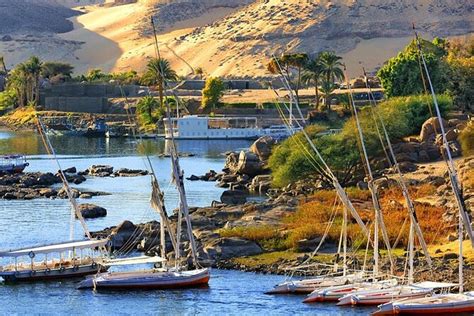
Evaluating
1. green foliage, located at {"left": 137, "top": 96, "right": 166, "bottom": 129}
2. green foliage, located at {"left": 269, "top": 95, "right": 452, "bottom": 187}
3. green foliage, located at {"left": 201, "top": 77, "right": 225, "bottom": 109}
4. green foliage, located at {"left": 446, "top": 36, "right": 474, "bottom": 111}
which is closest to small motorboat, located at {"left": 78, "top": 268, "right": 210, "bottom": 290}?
green foliage, located at {"left": 269, "top": 95, "right": 452, "bottom": 187}

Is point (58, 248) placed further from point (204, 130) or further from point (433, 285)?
point (204, 130)

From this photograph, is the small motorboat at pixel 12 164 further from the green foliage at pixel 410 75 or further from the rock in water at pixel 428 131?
the green foliage at pixel 410 75

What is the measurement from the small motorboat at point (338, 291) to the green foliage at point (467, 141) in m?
27.3

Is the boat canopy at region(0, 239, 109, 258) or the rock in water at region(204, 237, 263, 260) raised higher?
the boat canopy at region(0, 239, 109, 258)

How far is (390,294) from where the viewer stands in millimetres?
40844

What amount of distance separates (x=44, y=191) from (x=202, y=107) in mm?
62203

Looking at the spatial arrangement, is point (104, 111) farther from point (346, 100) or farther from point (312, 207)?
point (312, 207)

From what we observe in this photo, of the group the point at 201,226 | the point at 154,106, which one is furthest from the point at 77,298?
the point at 154,106

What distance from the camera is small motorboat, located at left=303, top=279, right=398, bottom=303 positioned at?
41875 millimetres

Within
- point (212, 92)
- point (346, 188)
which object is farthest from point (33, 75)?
point (346, 188)

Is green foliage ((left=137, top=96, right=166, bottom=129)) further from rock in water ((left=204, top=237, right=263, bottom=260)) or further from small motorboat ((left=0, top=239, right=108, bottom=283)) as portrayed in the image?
small motorboat ((left=0, top=239, right=108, bottom=283))

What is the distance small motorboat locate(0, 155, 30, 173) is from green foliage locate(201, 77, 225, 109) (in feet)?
147

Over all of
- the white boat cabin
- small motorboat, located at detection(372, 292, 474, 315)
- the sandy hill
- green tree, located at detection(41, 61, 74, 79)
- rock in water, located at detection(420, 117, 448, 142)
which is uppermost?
the sandy hill

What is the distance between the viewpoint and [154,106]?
5162 inches
